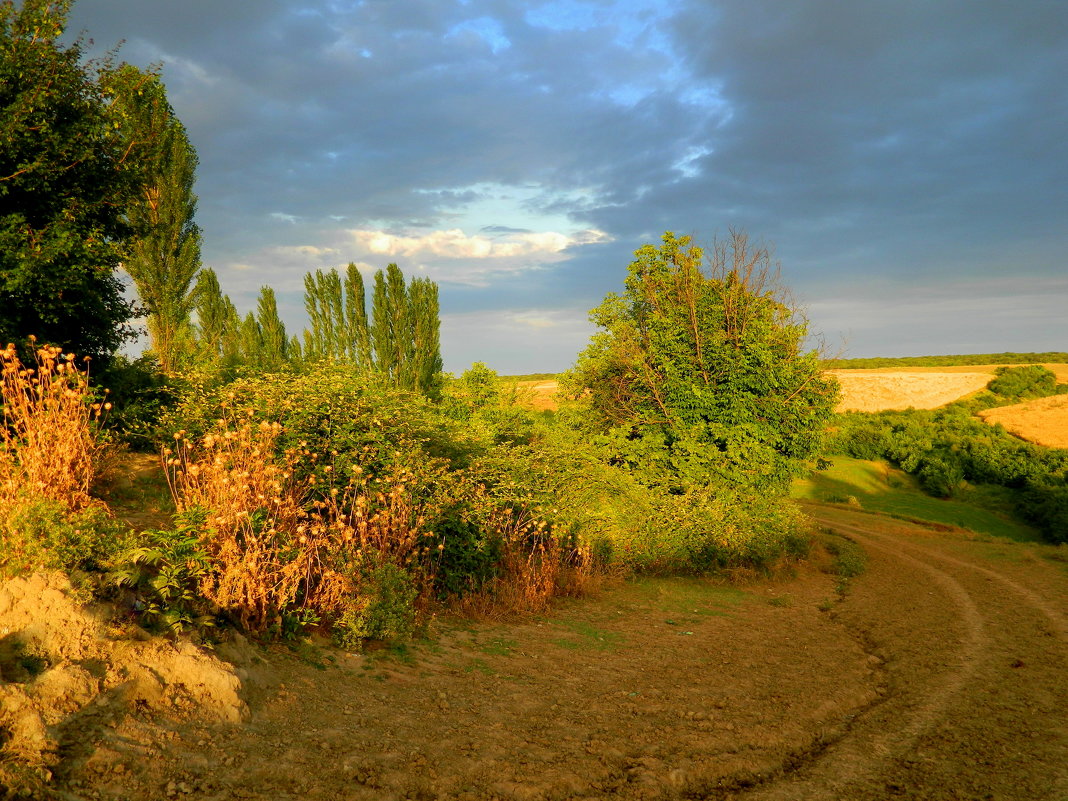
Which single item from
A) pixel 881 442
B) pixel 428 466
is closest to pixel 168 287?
pixel 428 466

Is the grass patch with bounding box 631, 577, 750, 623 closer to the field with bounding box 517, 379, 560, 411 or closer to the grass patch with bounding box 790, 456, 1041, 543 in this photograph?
the field with bounding box 517, 379, 560, 411

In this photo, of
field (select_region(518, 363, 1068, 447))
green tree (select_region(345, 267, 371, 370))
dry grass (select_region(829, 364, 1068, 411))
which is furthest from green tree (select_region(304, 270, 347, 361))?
dry grass (select_region(829, 364, 1068, 411))

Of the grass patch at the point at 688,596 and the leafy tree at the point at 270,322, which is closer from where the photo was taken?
the grass patch at the point at 688,596

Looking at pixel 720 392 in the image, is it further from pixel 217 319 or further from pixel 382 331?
pixel 217 319

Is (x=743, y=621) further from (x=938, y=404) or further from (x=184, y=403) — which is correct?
(x=938, y=404)

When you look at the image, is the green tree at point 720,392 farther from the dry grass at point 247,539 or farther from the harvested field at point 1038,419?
the harvested field at point 1038,419

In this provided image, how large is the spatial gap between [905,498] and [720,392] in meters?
29.9

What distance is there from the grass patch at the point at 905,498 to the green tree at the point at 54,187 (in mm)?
31763

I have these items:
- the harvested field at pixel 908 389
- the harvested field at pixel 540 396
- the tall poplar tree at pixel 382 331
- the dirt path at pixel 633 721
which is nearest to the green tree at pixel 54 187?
the dirt path at pixel 633 721

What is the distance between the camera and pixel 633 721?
18.6 feet

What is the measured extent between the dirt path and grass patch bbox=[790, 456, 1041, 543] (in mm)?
25983

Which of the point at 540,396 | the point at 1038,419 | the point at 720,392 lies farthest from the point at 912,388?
the point at 720,392

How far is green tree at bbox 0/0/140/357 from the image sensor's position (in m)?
9.29

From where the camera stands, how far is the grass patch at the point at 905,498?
35.5m
